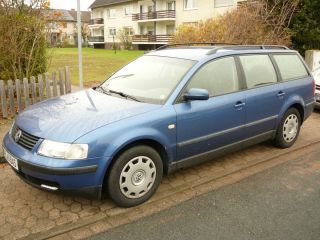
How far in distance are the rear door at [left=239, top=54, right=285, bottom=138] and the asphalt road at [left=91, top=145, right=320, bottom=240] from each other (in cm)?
80

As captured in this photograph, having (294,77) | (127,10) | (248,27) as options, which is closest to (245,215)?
(294,77)

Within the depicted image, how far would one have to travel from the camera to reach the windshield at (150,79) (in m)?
4.00

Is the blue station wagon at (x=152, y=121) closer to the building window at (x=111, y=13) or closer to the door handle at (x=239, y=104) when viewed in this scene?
the door handle at (x=239, y=104)

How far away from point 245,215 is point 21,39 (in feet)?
20.7

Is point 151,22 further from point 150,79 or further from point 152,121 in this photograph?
point 152,121

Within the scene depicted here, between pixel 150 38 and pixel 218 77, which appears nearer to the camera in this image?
pixel 218 77

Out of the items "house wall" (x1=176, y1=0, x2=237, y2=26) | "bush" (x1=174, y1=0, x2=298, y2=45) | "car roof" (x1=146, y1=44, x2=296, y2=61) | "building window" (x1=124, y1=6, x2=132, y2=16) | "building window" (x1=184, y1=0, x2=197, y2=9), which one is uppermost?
"building window" (x1=124, y1=6, x2=132, y2=16)

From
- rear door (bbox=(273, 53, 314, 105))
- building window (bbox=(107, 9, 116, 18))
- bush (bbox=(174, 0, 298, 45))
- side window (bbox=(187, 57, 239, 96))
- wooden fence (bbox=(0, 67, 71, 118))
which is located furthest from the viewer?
building window (bbox=(107, 9, 116, 18))

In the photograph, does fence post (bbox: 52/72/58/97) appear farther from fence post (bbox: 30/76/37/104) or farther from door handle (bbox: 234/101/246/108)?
door handle (bbox: 234/101/246/108)

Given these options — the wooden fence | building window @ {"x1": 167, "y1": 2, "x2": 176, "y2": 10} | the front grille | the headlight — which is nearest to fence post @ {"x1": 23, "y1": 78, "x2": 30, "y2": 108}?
the wooden fence

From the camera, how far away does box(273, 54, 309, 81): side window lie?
5.32 meters

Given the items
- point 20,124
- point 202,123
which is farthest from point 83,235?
point 202,123

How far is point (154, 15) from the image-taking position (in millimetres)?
38656

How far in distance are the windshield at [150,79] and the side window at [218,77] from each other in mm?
180
